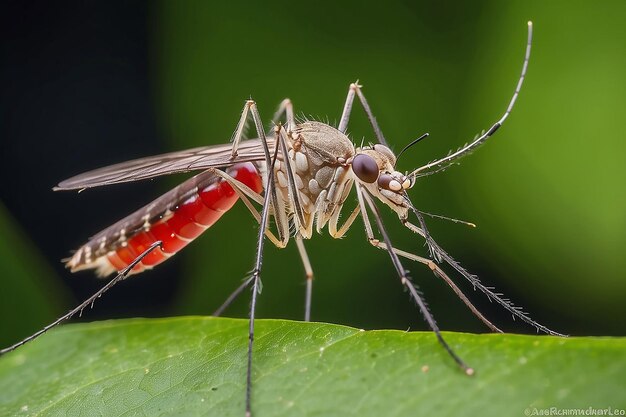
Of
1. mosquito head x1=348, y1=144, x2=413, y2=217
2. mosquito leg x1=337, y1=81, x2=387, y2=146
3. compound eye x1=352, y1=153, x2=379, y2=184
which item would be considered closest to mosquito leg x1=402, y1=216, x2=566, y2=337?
mosquito head x1=348, y1=144, x2=413, y2=217

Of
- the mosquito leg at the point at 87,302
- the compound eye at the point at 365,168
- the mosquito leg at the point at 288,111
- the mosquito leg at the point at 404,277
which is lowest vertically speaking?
the mosquito leg at the point at 404,277

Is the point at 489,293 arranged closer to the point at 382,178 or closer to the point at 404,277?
the point at 404,277

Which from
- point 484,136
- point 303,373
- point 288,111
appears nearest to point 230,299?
point 288,111

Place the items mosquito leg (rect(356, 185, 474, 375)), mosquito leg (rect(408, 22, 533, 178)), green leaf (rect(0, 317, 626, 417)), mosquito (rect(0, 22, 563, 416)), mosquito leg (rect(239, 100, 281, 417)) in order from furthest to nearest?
mosquito (rect(0, 22, 563, 416)) < mosquito leg (rect(408, 22, 533, 178)) < mosquito leg (rect(239, 100, 281, 417)) < mosquito leg (rect(356, 185, 474, 375)) < green leaf (rect(0, 317, 626, 417))

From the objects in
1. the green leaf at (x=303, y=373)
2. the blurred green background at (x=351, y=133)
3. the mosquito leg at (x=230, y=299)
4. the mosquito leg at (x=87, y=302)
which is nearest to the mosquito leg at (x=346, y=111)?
the blurred green background at (x=351, y=133)

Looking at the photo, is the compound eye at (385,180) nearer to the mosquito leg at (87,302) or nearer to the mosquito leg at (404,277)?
the mosquito leg at (404,277)

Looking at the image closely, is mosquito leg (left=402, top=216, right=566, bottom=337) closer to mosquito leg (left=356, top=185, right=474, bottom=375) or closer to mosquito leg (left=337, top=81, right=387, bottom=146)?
mosquito leg (left=356, top=185, right=474, bottom=375)
